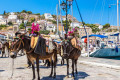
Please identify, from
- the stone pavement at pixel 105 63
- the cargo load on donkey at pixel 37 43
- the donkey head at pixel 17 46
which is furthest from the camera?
the stone pavement at pixel 105 63

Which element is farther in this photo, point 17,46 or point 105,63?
point 105,63

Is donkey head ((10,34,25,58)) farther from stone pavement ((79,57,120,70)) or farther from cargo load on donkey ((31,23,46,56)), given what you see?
stone pavement ((79,57,120,70))

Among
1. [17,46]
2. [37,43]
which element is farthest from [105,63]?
[17,46]

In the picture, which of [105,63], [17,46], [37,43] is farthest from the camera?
[105,63]

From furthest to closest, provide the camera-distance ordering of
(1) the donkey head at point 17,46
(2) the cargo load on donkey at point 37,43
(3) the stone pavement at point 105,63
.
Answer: (3) the stone pavement at point 105,63
(2) the cargo load on donkey at point 37,43
(1) the donkey head at point 17,46

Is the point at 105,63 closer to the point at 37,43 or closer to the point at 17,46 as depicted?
the point at 37,43

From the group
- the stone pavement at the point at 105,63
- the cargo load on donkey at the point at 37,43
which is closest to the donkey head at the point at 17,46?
the cargo load on donkey at the point at 37,43

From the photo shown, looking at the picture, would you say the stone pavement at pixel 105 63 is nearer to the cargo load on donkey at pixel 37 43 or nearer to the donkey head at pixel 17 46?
the cargo load on donkey at pixel 37 43

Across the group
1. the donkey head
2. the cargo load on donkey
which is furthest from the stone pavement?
the donkey head

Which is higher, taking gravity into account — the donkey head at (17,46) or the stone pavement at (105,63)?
the donkey head at (17,46)

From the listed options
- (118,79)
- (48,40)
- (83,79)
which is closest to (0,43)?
(48,40)

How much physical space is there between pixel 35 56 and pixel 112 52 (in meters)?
19.1

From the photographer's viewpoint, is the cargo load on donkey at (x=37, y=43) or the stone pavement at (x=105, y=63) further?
the stone pavement at (x=105, y=63)

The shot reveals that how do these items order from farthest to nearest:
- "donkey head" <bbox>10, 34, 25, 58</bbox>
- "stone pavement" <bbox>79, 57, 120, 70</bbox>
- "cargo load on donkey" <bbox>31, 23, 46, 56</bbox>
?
"stone pavement" <bbox>79, 57, 120, 70</bbox>, "cargo load on donkey" <bbox>31, 23, 46, 56</bbox>, "donkey head" <bbox>10, 34, 25, 58</bbox>
